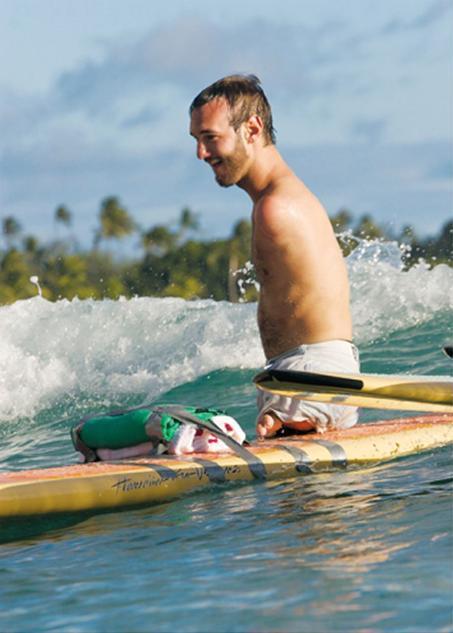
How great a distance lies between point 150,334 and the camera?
12.9m

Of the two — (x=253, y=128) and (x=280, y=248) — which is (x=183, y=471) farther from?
(x=253, y=128)

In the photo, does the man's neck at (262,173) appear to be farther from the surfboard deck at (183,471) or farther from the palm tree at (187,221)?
the palm tree at (187,221)

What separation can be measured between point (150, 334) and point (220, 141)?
7.31m

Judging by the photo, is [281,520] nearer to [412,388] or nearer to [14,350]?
[412,388]

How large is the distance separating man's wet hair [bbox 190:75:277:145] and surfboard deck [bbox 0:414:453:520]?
1412 millimetres

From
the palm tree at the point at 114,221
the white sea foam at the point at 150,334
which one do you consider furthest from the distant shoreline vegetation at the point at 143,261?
the white sea foam at the point at 150,334

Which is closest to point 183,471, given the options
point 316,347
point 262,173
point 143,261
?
point 316,347

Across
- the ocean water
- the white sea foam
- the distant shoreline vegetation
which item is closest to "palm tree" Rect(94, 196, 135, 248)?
the distant shoreline vegetation

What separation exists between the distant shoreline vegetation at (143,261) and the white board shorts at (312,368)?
6595 centimetres

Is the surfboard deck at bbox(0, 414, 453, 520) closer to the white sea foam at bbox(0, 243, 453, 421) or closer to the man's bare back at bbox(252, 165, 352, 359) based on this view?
the man's bare back at bbox(252, 165, 352, 359)

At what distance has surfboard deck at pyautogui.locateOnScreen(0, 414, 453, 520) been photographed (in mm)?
4793

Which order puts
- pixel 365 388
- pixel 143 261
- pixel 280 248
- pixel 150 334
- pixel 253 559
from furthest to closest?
pixel 143 261 < pixel 150 334 < pixel 280 248 < pixel 365 388 < pixel 253 559

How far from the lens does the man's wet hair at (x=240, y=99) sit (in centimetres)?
568

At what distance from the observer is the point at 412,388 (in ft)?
16.3
